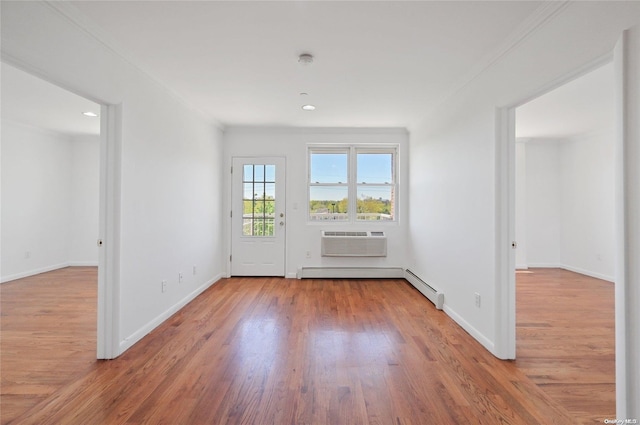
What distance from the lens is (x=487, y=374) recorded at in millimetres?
2129

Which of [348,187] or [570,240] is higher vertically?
[348,187]

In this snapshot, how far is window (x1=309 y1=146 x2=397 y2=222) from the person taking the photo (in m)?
5.21

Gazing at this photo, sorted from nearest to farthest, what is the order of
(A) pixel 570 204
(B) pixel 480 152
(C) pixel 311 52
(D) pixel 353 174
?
(C) pixel 311 52, (B) pixel 480 152, (D) pixel 353 174, (A) pixel 570 204

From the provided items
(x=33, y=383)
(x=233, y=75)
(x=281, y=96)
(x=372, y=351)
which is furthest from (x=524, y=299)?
(x=33, y=383)

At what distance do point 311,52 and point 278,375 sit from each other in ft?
8.27

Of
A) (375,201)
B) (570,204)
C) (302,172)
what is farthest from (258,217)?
(570,204)

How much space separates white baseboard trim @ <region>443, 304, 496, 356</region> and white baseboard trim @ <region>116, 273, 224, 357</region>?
3055 millimetres

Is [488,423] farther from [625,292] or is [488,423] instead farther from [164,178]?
[164,178]

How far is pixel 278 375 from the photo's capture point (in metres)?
2.10

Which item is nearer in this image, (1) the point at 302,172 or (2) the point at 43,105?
(2) the point at 43,105

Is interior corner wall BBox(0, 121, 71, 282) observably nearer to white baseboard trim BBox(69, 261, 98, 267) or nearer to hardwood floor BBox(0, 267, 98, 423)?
white baseboard trim BBox(69, 261, 98, 267)

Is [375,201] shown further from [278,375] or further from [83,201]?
[83,201]

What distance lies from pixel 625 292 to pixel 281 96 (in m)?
3.31

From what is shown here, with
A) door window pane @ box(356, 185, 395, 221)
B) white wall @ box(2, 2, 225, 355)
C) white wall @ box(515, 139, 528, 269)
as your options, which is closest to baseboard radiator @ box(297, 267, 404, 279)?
door window pane @ box(356, 185, 395, 221)
